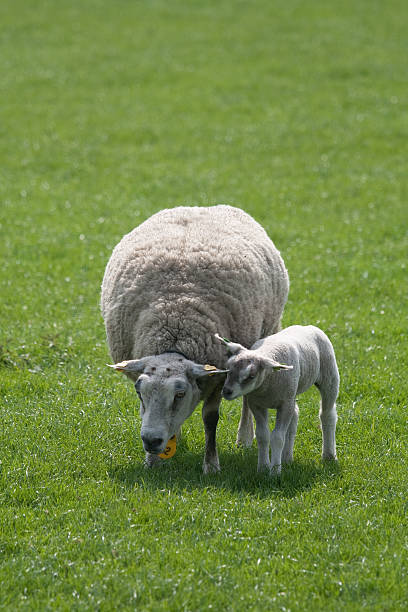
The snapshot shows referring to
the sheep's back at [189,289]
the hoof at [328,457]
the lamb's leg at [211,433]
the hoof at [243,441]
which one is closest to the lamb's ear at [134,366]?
the sheep's back at [189,289]

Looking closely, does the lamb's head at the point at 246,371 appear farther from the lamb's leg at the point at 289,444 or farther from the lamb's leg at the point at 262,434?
the lamb's leg at the point at 289,444

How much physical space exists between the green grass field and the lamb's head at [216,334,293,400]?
0.87 meters

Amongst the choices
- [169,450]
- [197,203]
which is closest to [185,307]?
[169,450]

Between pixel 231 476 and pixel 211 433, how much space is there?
38 centimetres

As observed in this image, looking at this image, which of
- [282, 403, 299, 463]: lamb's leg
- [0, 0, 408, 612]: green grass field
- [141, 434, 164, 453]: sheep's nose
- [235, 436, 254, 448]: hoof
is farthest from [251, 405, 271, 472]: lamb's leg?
[235, 436, 254, 448]: hoof

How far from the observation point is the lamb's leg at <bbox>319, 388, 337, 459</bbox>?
671 cm

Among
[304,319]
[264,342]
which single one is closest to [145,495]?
[264,342]

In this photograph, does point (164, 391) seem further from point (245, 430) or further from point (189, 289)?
point (245, 430)

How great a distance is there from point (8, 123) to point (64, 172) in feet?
14.0

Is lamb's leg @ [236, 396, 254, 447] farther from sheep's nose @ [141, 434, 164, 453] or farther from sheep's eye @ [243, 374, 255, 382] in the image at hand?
sheep's eye @ [243, 374, 255, 382]

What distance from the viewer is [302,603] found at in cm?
482

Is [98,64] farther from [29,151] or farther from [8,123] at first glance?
[29,151]

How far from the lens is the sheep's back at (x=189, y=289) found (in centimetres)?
657

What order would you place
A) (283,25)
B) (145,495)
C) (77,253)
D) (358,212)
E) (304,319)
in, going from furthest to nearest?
(283,25)
(358,212)
(77,253)
(304,319)
(145,495)
